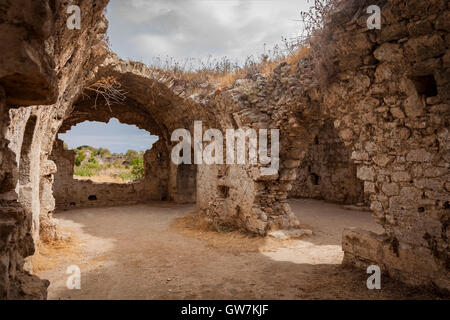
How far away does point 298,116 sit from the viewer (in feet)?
19.9

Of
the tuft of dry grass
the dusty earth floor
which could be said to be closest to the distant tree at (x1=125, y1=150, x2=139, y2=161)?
the dusty earth floor

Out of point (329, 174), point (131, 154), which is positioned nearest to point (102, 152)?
point (131, 154)

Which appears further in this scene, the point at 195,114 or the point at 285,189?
the point at 195,114

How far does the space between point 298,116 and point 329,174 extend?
240 inches

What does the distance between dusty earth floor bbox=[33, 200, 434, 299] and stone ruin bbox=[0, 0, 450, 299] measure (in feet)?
1.66

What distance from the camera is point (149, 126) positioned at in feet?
39.8

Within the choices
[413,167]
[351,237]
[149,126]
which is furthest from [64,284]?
→ [149,126]

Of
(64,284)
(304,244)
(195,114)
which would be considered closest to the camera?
(64,284)

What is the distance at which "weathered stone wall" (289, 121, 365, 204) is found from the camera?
10641 millimetres

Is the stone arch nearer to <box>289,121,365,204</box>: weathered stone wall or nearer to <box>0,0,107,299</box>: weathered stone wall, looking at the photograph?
<box>289,121,365,204</box>: weathered stone wall

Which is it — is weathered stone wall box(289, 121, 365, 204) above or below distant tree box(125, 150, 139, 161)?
below

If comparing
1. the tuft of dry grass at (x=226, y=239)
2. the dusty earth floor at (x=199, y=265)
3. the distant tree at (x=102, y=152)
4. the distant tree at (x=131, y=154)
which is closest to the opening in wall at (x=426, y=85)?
the dusty earth floor at (x=199, y=265)
